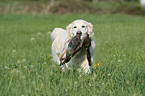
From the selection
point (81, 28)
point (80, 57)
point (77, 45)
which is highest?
point (81, 28)

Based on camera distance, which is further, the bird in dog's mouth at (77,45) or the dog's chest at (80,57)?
the dog's chest at (80,57)

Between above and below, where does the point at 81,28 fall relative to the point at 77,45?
above

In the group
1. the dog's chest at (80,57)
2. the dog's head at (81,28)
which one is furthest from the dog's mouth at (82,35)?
the dog's chest at (80,57)

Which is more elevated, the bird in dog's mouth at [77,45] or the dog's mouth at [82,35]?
the dog's mouth at [82,35]

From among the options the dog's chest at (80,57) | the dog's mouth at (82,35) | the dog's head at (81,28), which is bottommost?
the dog's chest at (80,57)

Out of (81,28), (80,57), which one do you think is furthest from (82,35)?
(80,57)

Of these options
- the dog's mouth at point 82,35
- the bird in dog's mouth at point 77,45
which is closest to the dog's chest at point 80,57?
the bird in dog's mouth at point 77,45

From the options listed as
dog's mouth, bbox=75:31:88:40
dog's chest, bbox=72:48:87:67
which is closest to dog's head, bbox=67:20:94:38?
dog's mouth, bbox=75:31:88:40

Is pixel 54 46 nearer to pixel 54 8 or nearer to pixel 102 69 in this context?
pixel 102 69

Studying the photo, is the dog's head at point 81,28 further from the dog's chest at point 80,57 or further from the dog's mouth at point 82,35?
the dog's chest at point 80,57

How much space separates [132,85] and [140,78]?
0.40 m

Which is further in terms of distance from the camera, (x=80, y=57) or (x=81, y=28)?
(x=80, y=57)

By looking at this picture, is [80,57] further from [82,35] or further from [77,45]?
[82,35]

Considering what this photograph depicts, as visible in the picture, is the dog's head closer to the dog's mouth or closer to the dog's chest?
the dog's mouth
